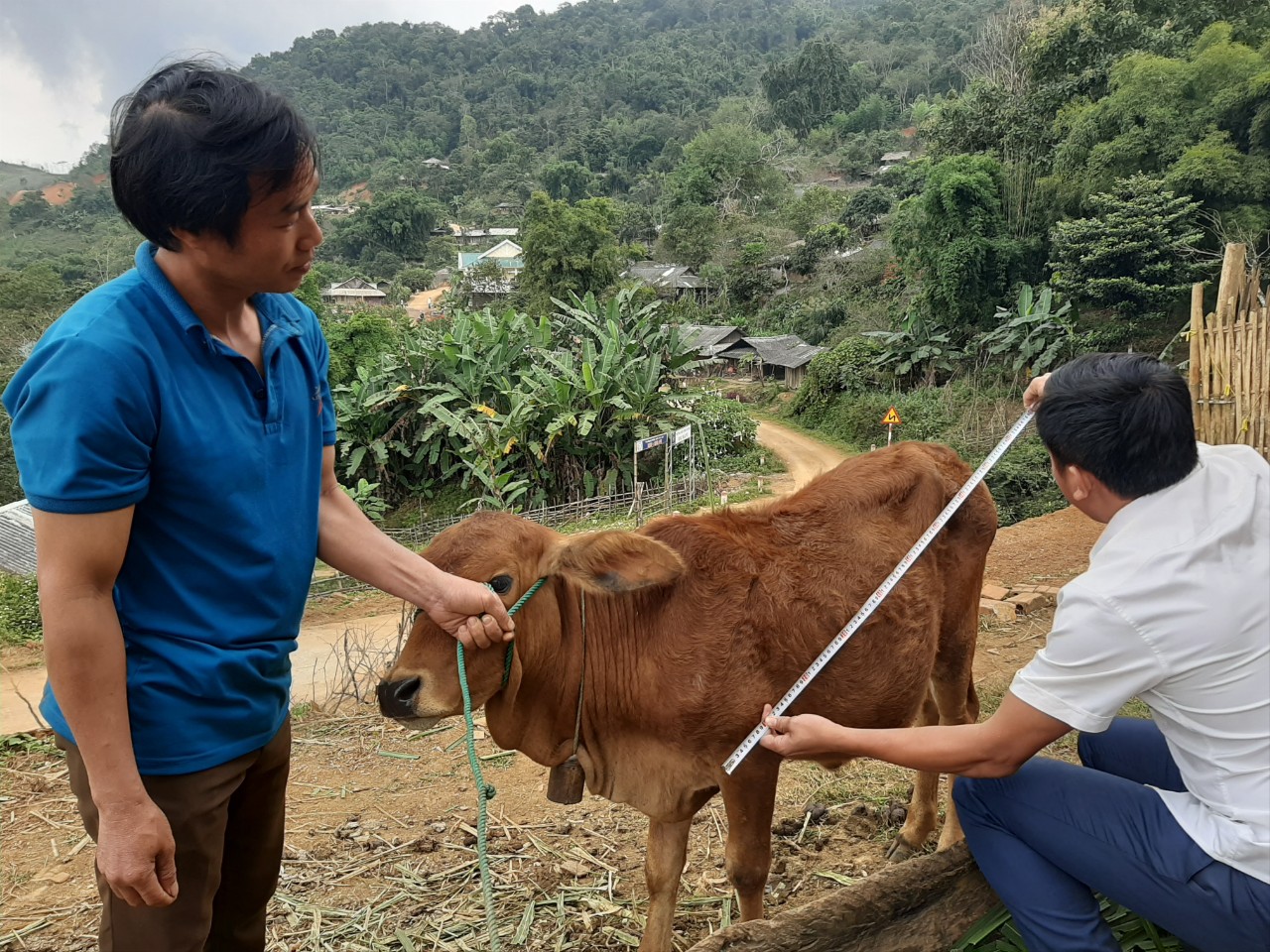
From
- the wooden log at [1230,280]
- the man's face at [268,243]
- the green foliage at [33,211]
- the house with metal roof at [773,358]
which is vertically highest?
the green foliage at [33,211]

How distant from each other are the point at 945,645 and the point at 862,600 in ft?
3.08

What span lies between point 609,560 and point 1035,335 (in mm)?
21575

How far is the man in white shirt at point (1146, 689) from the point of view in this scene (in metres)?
1.98

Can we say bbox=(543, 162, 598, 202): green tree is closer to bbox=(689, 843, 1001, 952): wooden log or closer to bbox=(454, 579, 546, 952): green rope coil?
bbox=(454, 579, 546, 952): green rope coil

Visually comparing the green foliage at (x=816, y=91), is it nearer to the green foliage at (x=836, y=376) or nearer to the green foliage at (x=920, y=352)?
the green foliage at (x=836, y=376)

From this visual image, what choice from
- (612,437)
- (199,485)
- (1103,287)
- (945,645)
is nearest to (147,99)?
(199,485)

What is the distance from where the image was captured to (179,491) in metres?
1.78

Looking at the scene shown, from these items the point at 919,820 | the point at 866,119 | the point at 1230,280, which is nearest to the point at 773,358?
the point at 1230,280

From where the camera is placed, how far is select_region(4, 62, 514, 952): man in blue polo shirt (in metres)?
1.60

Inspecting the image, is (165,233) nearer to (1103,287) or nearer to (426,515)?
(426,515)

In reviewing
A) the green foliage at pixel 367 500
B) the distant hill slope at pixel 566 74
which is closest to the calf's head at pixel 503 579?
the green foliage at pixel 367 500

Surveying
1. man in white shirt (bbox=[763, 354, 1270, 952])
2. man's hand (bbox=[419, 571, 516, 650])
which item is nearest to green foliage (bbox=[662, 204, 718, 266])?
man's hand (bbox=[419, 571, 516, 650])

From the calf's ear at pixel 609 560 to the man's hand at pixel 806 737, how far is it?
610 mm

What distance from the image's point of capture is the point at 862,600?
11.0 ft
